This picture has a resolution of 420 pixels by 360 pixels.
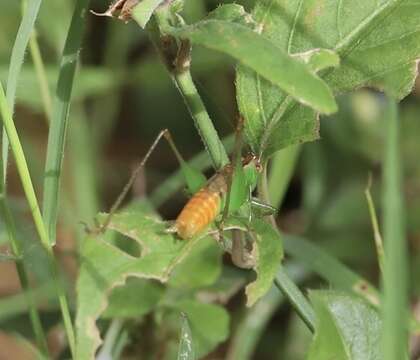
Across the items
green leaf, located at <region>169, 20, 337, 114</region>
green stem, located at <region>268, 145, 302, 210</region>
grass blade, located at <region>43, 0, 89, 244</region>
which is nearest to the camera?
green leaf, located at <region>169, 20, 337, 114</region>

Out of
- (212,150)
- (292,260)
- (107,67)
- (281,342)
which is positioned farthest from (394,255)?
(107,67)

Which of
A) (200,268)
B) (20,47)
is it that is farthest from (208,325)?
(20,47)

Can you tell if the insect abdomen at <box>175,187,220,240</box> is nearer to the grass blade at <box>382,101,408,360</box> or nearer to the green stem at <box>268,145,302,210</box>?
the grass blade at <box>382,101,408,360</box>

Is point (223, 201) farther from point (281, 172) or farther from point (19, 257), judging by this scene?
point (281, 172)

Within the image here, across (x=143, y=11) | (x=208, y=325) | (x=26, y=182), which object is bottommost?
(x=208, y=325)

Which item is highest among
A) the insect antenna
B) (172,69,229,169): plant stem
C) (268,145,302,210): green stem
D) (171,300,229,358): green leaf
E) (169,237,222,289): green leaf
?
(172,69,229,169): plant stem

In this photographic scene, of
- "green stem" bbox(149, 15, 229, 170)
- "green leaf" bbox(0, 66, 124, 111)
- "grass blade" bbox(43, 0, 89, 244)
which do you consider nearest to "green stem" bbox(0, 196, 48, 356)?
"grass blade" bbox(43, 0, 89, 244)

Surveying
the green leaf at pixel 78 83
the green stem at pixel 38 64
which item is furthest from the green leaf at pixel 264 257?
the green leaf at pixel 78 83

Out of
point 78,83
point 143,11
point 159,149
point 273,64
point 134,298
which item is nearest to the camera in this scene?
point 273,64
